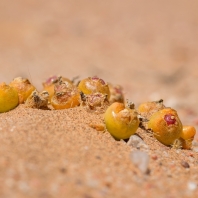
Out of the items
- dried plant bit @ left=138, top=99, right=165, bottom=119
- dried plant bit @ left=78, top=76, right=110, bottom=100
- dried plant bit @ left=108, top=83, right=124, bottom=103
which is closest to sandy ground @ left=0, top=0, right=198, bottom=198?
dried plant bit @ left=78, top=76, right=110, bottom=100

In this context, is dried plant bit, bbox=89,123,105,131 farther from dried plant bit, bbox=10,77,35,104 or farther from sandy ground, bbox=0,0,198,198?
dried plant bit, bbox=10,77,35,104

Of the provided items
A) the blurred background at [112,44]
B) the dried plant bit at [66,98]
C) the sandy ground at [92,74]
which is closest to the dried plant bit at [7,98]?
the sandy ground at [92,74]

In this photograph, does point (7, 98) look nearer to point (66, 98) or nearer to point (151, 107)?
point (66, 98)

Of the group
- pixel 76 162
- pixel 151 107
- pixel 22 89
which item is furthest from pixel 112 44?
pixel 76 162

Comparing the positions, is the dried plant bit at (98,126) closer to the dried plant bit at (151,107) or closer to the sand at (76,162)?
the sand at (76,162)

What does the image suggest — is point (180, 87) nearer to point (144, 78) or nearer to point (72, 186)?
point (144, 78)

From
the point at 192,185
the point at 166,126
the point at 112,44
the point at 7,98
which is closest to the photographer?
the point at 192,185
